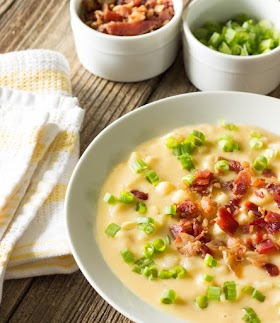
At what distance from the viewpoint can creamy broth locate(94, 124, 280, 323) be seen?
2.18 meters

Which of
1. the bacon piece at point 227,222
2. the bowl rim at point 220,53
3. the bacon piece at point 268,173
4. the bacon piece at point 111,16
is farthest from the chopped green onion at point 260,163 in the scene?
the bacon piece at point 111,16

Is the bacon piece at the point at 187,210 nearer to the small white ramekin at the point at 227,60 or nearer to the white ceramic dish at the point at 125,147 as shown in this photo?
the white ceramic dish at the point at 125,147

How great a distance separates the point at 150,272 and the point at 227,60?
1.01m

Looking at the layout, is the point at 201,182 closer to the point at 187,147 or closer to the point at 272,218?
the point at 187,147

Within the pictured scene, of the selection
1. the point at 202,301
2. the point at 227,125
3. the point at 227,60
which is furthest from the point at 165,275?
the point at 227,60

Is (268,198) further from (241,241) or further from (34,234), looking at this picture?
(34,234)

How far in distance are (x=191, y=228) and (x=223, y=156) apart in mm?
367

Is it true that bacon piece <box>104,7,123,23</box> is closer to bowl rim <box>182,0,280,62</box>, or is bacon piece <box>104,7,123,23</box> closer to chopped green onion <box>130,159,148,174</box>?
bowl rim <box>182,0,280,62</box>

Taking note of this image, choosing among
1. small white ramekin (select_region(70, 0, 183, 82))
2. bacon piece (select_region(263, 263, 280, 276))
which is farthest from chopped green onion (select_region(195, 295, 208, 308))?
small white ramekin (select_region(70, 0, 183, 82))

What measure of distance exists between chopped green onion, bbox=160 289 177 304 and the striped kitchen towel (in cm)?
40

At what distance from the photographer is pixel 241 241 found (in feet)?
7.60

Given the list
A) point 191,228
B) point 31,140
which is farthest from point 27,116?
point 191,228

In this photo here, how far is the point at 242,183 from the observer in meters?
2.47

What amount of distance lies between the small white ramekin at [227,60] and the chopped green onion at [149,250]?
0.93 metres
